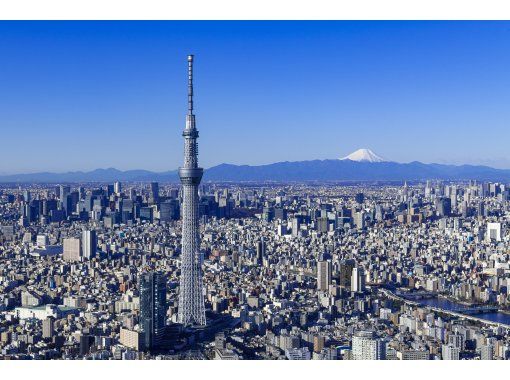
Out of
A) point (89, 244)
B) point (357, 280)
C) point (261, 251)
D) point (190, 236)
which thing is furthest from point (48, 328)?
point (261, 251)

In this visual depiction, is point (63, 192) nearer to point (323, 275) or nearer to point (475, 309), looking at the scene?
point (323, 275)

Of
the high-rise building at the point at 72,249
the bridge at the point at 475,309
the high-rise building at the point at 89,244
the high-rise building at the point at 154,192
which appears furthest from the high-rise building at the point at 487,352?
the high-rise building at the point at 154,192

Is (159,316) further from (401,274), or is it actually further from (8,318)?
(401,274)

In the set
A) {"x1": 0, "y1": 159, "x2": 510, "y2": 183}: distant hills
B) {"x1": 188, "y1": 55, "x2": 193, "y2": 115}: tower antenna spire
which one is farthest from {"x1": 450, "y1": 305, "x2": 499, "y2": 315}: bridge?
{"x1": 0, "y1": 159, "x2": 510, "y2": 183}: distant hills

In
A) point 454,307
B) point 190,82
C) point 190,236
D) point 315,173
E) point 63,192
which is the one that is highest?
point 190,82

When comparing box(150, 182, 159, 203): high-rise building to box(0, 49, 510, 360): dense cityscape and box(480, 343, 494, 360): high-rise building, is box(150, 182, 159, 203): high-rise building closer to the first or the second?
box(0, 49, 510, 360): dense cityscape

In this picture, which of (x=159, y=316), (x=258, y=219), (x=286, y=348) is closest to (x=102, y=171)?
(x=258, y=219)
